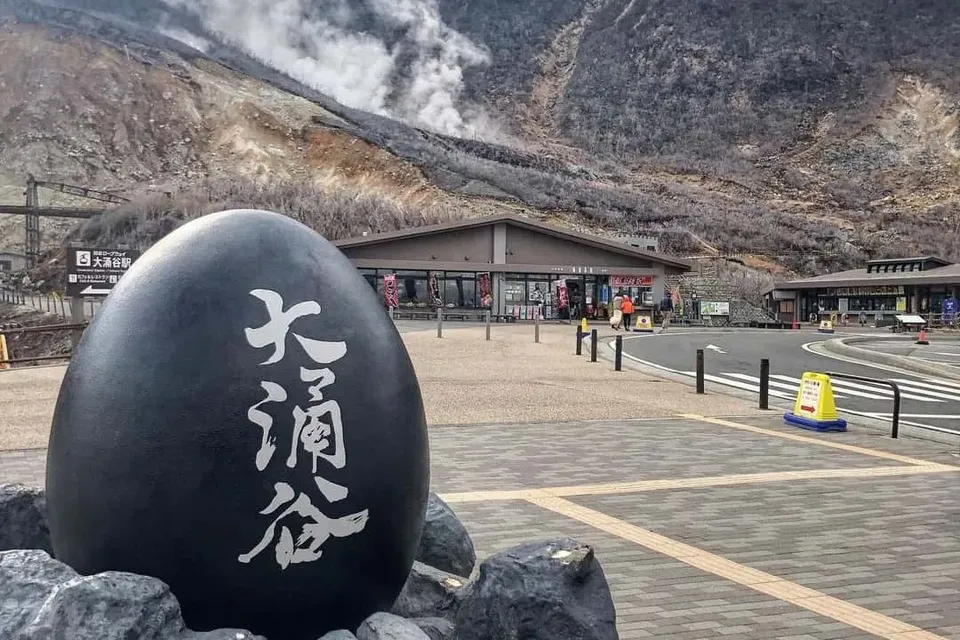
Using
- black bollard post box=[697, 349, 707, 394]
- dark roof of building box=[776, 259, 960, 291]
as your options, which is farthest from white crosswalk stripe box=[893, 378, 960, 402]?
dark roof of building box=[776, 259, 960, 291]

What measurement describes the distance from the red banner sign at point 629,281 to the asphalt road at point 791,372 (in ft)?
44.8

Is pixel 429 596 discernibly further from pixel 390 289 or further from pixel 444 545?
pixel 390 289

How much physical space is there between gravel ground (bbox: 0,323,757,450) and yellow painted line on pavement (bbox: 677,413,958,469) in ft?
2.30

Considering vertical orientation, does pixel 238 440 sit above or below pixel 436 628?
above

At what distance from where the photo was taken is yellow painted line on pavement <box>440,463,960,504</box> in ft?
26.5

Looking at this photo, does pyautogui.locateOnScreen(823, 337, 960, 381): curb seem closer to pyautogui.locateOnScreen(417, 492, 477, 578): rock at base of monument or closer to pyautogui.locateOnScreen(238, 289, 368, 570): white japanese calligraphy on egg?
pyautogui.locateOnScreen(417, 492, 477, 578): rock at base of monument

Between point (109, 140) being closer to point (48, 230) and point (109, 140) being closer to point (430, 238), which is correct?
point (48, 230)

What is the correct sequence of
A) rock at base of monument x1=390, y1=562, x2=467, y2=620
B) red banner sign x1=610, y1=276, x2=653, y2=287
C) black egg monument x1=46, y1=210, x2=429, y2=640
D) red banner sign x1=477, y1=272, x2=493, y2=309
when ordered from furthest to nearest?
red banner sign x1=610, y1=276, x2=653, y2=287 → red banner sign x1=477, y1=272, x2=493, y2=309 → rock at base of monument x1=390, y1=562, x2=467, y2=620 → black egg monument x1=46, y1=210, x2=429, y2=640

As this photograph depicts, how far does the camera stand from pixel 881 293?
173 ft

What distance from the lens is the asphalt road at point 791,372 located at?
15.4 metres

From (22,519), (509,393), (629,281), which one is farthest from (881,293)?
(22,519)

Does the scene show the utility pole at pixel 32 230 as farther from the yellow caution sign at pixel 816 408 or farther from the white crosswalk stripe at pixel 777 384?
the yellow caution sign at pixel 816 408

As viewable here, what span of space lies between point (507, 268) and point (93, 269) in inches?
1085

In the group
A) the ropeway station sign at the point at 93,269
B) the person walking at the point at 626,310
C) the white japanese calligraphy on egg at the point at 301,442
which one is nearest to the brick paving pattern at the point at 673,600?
the white japanese calligraphy on egg at the point at 301,442
